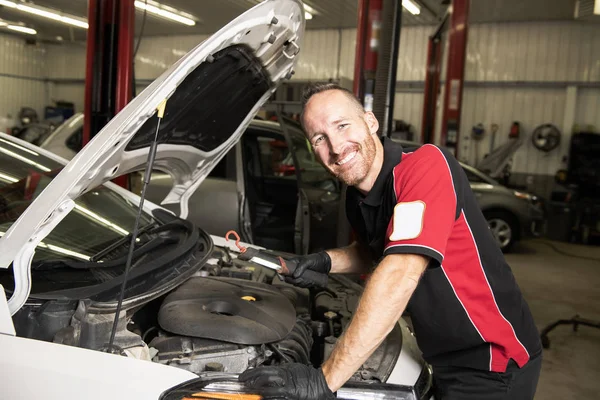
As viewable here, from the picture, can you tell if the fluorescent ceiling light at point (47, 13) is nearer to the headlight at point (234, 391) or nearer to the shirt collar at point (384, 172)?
the shirt collar at point (384, 172)

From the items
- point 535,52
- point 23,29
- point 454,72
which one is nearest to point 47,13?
point 23,29

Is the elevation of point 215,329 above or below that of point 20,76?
below

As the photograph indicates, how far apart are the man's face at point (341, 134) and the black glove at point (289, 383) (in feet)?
2.03

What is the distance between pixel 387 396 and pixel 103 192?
5.10 feet

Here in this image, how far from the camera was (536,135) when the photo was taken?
10.2 meters

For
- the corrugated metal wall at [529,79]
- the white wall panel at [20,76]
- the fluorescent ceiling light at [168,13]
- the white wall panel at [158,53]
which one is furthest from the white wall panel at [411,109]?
the white wall panel at [20,76]

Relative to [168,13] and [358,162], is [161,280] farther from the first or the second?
[168,13]

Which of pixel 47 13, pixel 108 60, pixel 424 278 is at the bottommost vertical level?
pixel 424 278

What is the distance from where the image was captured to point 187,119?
1927 millimetres

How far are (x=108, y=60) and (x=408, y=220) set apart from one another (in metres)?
3.84

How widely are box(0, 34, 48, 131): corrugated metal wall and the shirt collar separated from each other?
14.8m

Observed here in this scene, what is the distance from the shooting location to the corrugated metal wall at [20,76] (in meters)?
14.7

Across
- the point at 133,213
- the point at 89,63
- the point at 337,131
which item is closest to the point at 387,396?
the point at 337,131

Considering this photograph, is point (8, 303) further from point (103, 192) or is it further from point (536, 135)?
point (536, 135)
